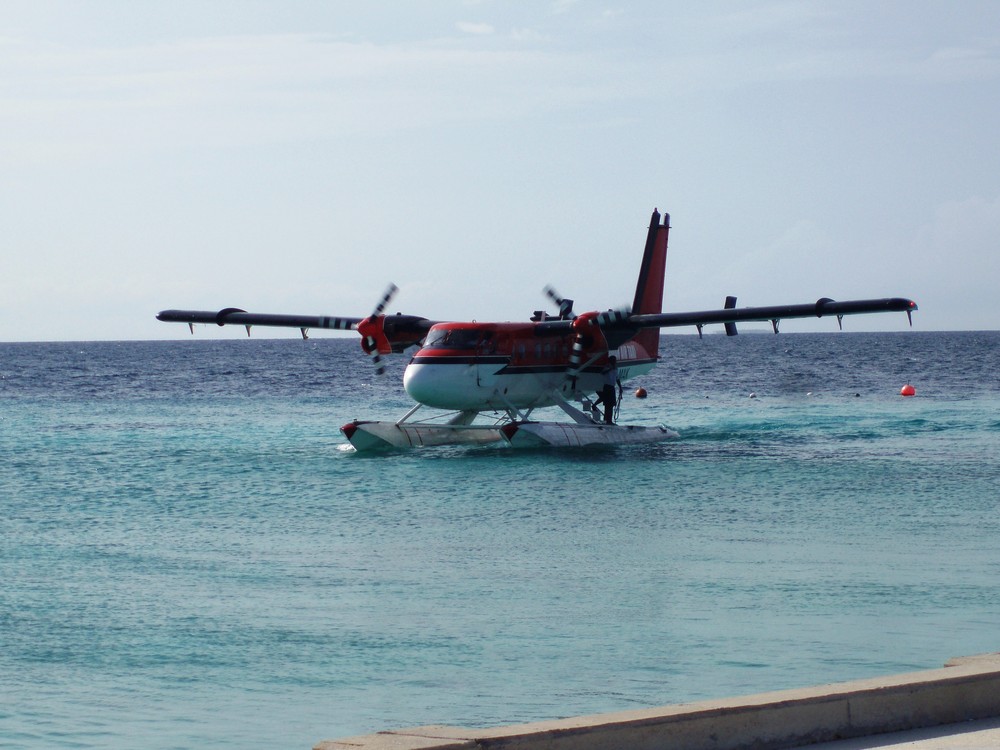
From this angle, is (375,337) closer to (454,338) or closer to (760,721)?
(454,338)

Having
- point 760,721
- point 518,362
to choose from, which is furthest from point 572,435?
point 760,721

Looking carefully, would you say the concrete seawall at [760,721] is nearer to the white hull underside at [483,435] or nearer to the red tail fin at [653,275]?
the white hull underside at [483,435]

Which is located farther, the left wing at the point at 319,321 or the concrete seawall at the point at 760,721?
the left wing at the point at 319,321

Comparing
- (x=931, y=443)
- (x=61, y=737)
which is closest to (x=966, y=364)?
(x=931, y=443)

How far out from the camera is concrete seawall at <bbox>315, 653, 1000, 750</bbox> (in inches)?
208

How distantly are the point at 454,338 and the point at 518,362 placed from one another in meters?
1.90

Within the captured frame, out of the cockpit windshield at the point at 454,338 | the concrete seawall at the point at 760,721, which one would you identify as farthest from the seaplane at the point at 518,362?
the concrete seawall at the point at 760,721

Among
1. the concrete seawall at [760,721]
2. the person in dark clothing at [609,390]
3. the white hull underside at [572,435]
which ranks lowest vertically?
the white hull underside at [572,435]

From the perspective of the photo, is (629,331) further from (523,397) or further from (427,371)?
(427,371)

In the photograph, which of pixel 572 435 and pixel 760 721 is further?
pixel 572 435

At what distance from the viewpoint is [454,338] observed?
2720cm

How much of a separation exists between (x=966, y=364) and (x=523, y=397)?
65.8m

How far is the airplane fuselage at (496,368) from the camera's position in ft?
88.0

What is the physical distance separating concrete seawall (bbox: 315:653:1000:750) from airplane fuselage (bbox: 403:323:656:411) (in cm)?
2012
